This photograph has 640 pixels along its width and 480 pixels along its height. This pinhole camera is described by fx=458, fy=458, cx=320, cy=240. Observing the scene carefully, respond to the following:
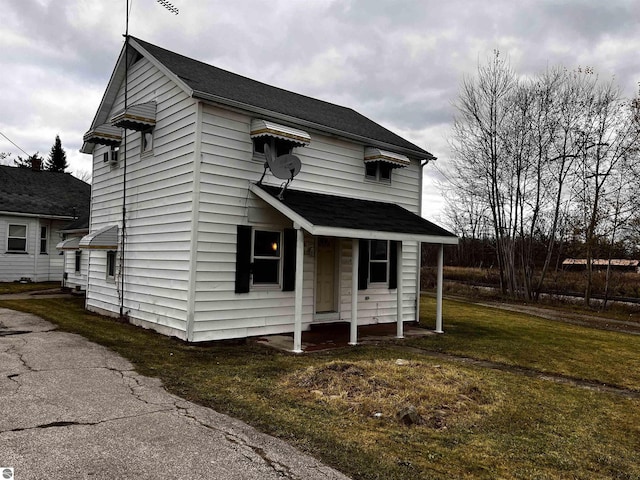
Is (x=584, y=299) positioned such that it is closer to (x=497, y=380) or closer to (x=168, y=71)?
(x=497, y=380)

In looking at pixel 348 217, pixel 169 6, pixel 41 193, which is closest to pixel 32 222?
pixel 41 193

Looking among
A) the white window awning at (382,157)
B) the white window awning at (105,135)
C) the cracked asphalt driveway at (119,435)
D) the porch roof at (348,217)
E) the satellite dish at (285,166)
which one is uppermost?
the white window awning at (105,135)

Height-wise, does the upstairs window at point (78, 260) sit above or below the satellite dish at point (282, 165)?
below

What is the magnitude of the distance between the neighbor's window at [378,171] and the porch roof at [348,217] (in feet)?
2.31

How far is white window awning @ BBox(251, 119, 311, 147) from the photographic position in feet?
28.6

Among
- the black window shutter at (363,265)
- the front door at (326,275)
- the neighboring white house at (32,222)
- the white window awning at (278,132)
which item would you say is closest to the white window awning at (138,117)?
the white window awning at (278,132)

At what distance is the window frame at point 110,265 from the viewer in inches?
447

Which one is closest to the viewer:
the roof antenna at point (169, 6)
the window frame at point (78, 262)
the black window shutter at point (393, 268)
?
the roof antenna at point (169, 6)

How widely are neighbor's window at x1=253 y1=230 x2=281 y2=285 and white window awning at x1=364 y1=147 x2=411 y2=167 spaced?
10.6ft

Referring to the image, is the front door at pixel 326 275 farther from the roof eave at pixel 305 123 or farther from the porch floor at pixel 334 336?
the roof eave at pixel 305 123

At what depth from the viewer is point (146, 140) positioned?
10.2 m

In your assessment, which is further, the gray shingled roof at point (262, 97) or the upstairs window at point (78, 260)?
the upstairs window at point (78, 260)

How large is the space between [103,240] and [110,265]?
4.00 ft

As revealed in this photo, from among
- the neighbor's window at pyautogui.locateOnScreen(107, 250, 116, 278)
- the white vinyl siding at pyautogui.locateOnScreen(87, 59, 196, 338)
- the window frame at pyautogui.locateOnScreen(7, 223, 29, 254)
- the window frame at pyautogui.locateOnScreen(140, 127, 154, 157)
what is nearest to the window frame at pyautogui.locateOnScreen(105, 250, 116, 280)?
the neighbor's window at pyautogui.locateOnScreen(107, 250, 116, 278)
